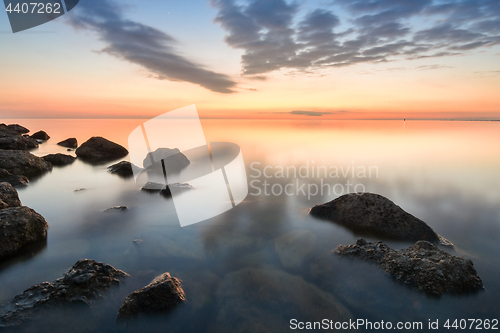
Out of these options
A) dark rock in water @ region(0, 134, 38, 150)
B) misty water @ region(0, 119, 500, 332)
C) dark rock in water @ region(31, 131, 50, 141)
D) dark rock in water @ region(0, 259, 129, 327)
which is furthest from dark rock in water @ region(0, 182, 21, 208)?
dark rock in water @ region(31, 131, 50, 141)

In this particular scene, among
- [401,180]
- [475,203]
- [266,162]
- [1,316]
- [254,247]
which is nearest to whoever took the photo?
[1,316]

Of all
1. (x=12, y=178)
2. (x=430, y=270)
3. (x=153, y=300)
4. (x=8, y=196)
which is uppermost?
(x=8, y=196)

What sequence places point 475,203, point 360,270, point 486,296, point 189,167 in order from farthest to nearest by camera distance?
point 189,167, point 475,203, point 360,270, point 486,296

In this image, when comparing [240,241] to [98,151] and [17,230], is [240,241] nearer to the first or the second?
[17,230]

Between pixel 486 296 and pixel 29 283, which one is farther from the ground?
pixel 29 283

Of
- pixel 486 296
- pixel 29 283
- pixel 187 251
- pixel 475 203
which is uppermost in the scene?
pixel 29 283

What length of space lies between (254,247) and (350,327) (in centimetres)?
294

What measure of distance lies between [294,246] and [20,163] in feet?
53.0

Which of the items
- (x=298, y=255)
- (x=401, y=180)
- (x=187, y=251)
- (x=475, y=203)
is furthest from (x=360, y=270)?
(x=401, y=180)

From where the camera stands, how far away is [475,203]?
31.9 ft

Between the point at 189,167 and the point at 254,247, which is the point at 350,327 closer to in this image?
the point at 254,247

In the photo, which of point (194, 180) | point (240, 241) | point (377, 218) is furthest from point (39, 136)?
point (377, 218)

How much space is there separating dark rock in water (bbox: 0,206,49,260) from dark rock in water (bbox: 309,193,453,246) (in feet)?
27.1

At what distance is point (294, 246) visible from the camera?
6.44 m
